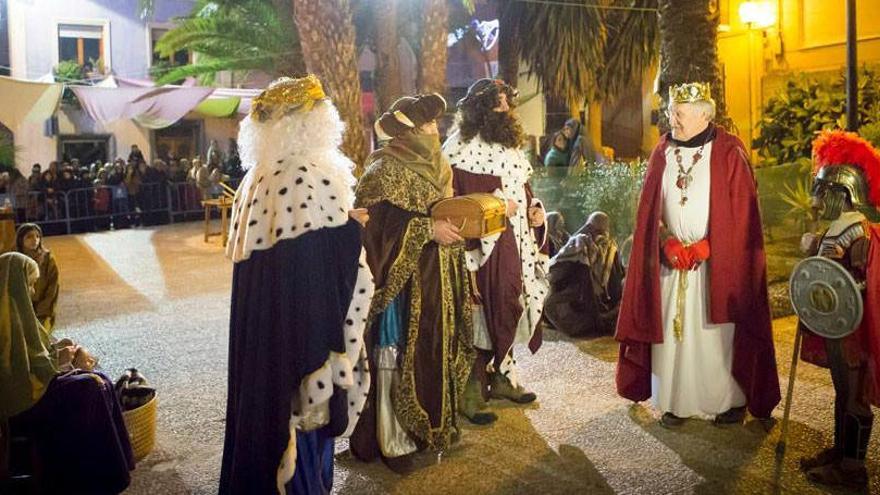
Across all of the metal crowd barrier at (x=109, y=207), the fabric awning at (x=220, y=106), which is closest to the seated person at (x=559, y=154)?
the metal crowd barrier at (x=109, y=207)

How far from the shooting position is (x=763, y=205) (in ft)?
34.3

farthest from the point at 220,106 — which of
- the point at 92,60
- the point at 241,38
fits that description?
the point at 92,60

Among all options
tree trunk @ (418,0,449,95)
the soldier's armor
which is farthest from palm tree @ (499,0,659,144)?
the soldier's armor

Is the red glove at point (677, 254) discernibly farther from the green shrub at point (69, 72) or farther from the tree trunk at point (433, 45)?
the green shrub at point (69, 72)

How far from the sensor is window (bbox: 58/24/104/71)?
28453mm

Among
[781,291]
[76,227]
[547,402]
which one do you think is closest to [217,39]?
[76,227]

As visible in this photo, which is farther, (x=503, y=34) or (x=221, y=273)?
(x=503, y=34)

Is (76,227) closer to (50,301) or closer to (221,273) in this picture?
(221,273)

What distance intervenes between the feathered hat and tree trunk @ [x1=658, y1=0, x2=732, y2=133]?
14.8 ft

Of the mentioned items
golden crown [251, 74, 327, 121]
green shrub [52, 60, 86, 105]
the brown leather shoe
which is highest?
green shrub [52, 60, 86, 105]

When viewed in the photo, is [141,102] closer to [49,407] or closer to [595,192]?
[595,192]

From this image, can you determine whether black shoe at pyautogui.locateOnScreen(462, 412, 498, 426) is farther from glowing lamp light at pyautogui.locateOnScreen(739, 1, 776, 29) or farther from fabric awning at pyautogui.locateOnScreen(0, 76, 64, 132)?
fabric awning at pyautogui.locateOnScreen(0, 76, 64, 132)

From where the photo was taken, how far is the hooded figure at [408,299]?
4.80 meters

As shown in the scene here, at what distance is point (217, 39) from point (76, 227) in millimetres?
5095
